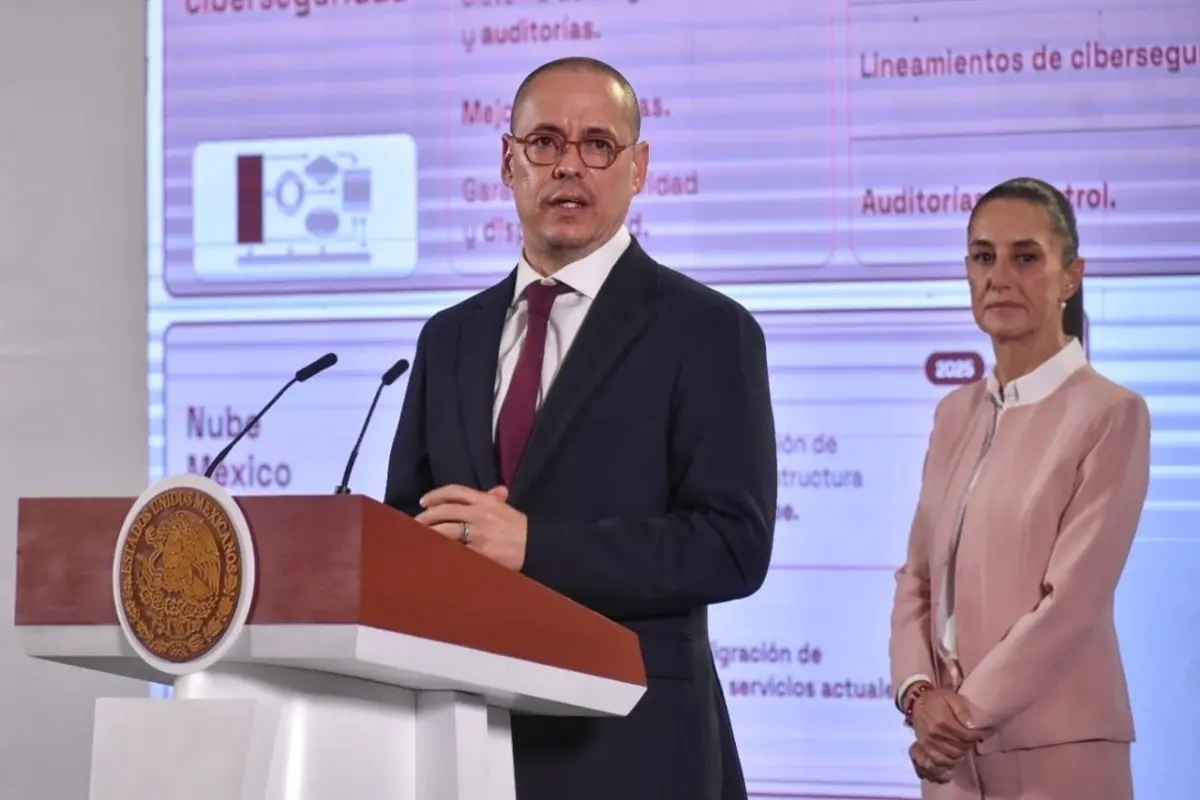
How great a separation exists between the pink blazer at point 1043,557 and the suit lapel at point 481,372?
92cm

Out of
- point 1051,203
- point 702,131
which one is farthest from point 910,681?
point 702,131

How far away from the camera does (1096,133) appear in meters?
3.35

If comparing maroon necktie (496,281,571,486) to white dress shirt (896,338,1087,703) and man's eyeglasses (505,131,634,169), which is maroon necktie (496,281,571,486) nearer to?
man's eyeglasses (505,131,634,169)

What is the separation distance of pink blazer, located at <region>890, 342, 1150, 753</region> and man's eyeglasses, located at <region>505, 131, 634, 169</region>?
0.91m

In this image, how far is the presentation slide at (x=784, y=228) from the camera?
3.31m

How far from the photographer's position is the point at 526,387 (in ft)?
6.61

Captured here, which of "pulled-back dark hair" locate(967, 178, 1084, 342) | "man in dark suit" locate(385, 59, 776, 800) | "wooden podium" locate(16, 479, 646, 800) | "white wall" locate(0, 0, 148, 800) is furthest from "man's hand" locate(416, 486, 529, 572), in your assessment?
"white wall" locate(0, 0, 148, 800)

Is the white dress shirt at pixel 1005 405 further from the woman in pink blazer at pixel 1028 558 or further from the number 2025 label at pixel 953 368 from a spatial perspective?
the number 2025 label at pixel 953 368

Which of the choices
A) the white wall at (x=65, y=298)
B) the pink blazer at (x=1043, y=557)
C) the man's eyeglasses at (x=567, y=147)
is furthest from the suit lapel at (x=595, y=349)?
the white wall at (x=65, y=298)

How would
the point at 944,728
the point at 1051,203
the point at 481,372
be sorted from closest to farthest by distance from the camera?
the point at 481,372 → the point at 944,728 → the point at 1051,203

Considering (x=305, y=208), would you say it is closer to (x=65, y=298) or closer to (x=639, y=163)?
(x=65, y=298)

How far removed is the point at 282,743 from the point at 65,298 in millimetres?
2972

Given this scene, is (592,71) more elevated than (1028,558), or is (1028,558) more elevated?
(592,71)

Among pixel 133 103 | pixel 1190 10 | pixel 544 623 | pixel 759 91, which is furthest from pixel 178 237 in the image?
pixel 544 623
